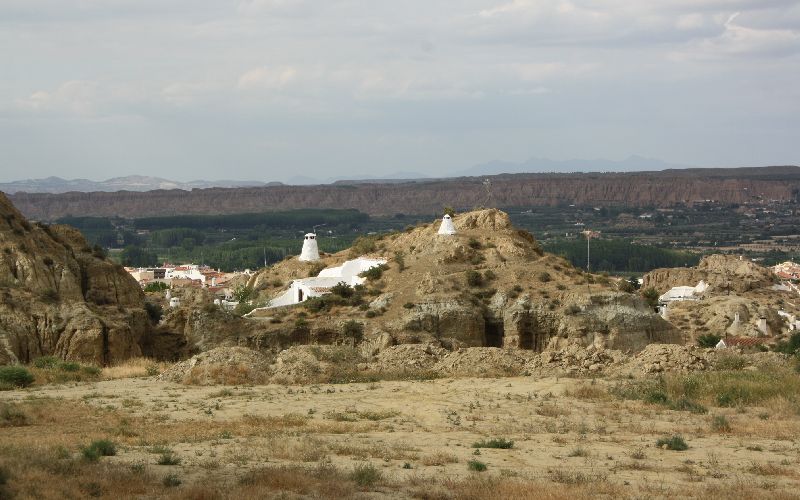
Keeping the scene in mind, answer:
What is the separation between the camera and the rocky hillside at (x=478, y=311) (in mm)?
43625

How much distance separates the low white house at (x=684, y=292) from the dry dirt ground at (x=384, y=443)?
53726mm

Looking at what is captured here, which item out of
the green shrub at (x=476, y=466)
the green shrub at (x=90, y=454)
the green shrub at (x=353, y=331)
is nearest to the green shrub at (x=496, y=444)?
the green shrub at (x=476, y=466)

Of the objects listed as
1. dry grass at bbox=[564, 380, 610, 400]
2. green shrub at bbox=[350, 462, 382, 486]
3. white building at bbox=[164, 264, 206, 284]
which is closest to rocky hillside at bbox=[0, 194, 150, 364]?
dry grass at bbox=[564, 380, 610, 400]

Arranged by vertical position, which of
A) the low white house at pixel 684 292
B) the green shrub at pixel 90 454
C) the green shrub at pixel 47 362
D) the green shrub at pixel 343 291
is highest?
the green shrub at pixel 90 454

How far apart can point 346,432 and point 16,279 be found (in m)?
20.1

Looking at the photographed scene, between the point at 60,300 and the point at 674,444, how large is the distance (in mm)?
23574

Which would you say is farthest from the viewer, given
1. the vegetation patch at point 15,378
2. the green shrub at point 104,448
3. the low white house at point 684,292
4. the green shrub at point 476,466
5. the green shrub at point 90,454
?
the low white house at point 684,292

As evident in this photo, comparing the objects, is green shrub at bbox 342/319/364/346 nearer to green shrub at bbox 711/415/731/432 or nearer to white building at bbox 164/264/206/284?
green shrub at bbox 711/415/731/432

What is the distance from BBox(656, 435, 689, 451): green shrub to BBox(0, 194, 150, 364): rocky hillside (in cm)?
2043

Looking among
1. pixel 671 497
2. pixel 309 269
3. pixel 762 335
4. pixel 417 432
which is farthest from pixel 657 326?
pixel 671 497

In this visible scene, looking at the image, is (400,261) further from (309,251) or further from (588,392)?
(588,392)

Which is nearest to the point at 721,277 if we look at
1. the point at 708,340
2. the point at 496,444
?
the point at 708,340

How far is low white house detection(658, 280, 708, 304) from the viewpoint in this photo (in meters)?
81.0

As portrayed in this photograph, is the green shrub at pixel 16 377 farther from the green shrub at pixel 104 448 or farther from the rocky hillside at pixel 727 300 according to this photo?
the rocky hillside at pixel 727 300
